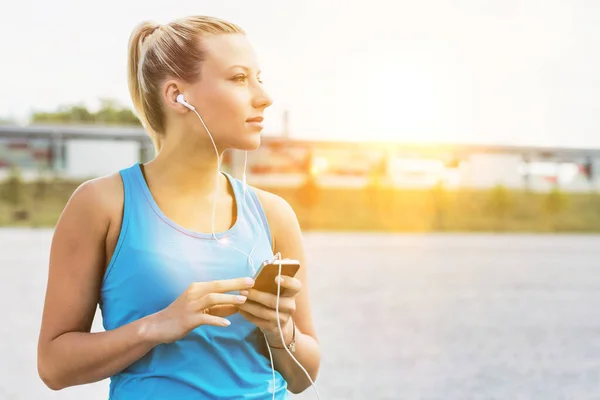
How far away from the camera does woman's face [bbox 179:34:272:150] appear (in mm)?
1712

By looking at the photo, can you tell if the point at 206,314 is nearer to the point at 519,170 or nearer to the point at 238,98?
the point at 238,98

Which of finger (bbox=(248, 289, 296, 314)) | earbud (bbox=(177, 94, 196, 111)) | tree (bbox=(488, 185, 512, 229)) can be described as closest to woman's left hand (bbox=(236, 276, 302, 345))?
finger (bbox=(248, 289, 296, 314))

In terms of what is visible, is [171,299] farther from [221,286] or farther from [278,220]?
[278,220]

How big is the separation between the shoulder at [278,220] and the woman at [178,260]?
0.07 metres

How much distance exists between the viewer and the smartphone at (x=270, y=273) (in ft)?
4.98

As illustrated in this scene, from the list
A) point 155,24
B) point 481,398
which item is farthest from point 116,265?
point 481,398

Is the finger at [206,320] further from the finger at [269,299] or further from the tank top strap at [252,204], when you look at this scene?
the tank top strap at [252,204]

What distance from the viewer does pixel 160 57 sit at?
176 centimetres

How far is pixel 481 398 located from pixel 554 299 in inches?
236

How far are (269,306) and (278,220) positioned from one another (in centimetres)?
34

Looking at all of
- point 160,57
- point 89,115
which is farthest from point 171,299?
point 89,115

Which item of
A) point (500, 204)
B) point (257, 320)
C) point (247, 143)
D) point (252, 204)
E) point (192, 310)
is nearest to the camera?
point (192, 310)

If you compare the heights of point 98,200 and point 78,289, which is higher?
point 98,200

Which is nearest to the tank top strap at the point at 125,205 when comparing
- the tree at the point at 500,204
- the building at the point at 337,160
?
the building at the point at 337,160
